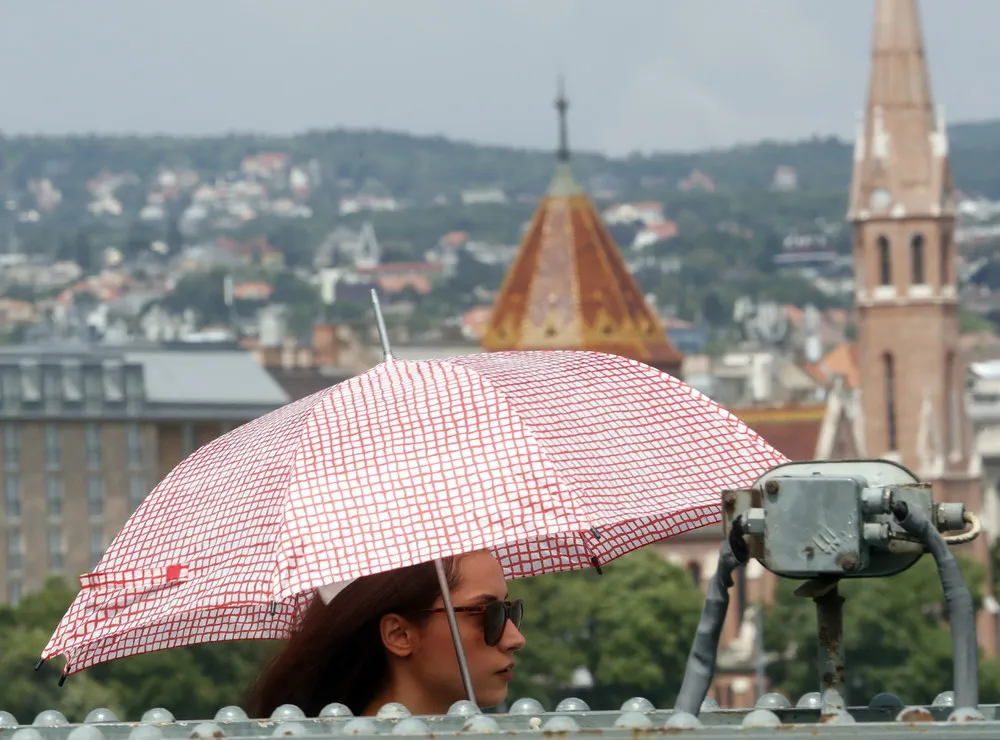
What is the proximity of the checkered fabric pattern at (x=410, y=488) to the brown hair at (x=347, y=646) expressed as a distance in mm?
118

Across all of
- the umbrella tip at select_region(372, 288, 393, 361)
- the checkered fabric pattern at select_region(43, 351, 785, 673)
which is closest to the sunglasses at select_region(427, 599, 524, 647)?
the checkered fabric pattern at select_region(43, 351, 785, 673)

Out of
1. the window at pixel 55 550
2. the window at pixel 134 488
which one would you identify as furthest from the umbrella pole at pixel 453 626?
the window at pixel 55 550

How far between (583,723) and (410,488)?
197cm

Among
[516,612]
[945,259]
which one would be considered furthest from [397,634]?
[945,259]

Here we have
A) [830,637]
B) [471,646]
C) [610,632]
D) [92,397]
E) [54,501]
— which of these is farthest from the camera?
[92,397]

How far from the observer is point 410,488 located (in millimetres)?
8188

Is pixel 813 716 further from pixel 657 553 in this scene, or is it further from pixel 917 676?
pixel 657 553

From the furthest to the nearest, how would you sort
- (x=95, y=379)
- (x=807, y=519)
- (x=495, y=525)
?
1. (x=95, y=379)
2. (x=495, y=525)
3. (x=807, y=519)

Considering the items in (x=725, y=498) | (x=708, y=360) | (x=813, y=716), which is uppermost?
(x=725, y=498)

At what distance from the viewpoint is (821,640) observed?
6.16m

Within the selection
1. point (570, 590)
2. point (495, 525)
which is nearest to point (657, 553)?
point (570, 590)

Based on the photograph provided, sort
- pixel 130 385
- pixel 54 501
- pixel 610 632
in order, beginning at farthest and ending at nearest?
pixel 130 385 → pixel 54 501 → pixel 610 632

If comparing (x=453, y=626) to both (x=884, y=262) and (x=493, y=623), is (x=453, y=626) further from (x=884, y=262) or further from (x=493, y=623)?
(x=884, y=262)

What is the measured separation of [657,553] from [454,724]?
334 ft
